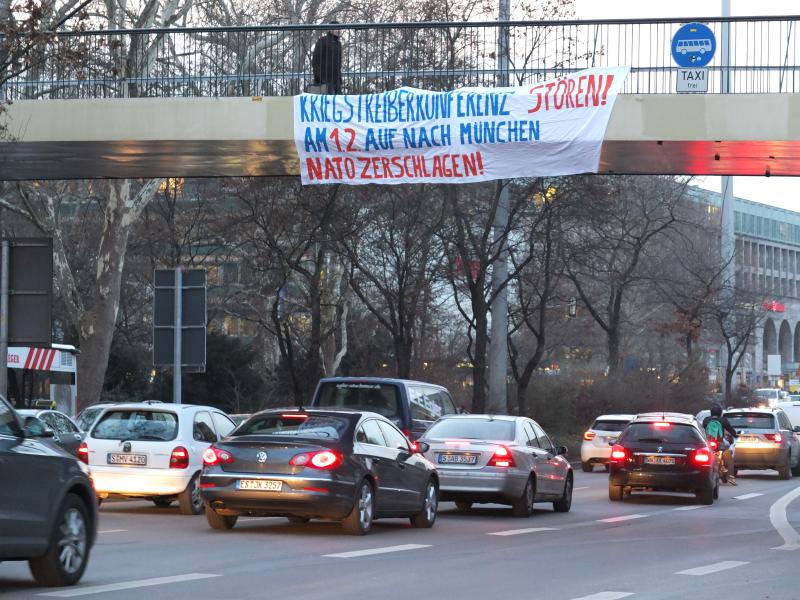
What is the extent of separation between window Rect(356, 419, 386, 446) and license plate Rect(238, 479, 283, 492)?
46.8 inches

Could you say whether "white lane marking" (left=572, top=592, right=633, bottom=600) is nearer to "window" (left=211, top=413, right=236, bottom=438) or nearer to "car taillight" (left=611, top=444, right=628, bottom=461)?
"window" (left=211, top=413, right=236, bottom=438)

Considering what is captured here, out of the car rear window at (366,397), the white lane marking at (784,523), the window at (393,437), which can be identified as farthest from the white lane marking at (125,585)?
the car rear window at (366,397)

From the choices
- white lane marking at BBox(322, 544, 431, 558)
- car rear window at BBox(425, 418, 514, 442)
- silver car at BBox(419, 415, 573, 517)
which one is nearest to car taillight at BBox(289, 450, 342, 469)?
white lane marking at BBox(322, 544, 431, 558)

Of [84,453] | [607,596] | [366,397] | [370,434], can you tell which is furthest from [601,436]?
[607,596]

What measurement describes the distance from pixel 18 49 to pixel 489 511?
975 centimetres

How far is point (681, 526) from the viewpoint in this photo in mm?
19484

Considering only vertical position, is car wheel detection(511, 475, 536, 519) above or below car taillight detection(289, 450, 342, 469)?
below

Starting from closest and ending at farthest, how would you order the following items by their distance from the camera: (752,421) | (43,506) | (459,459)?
1. (43,506)
2. (459,459)
3. (752,421)

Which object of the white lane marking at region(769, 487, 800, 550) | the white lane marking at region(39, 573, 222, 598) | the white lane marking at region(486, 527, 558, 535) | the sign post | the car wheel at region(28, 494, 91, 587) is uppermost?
the sign post

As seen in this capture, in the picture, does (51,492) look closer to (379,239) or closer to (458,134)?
(458,134)

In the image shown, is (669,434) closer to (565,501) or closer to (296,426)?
(565,501)

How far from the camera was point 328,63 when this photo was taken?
77.7ft

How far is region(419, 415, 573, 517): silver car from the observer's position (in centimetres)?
1977

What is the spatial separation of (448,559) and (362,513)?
7.70 feet
